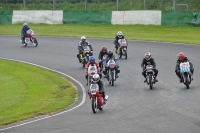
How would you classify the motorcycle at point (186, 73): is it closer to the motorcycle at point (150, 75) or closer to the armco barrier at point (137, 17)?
the motorcycle at point (150, 75)

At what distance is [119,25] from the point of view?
45594 mm

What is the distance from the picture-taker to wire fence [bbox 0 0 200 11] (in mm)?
44656

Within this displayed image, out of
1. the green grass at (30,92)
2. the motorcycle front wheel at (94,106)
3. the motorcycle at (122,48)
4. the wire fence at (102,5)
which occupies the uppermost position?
the wire fence at (102,5)

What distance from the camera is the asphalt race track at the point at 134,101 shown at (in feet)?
52.1

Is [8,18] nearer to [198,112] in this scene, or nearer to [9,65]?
[9,65]

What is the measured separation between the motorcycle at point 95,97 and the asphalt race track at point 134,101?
28 centimetres

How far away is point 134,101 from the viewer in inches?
790

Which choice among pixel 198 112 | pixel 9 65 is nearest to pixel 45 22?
pixel 9 65

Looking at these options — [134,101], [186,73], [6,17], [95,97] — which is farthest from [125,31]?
[95,97]

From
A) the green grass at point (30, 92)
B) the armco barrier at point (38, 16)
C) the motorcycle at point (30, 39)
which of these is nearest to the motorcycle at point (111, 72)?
the green grass at point (30, 92)

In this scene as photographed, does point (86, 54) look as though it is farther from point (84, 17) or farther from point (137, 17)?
point (84, 17)

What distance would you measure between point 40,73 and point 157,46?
9.63m

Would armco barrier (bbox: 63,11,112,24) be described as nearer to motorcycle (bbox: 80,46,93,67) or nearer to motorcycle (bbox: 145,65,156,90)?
motorcycle (bbox: 80,46,93,67)

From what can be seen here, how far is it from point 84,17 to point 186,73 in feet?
86.2
